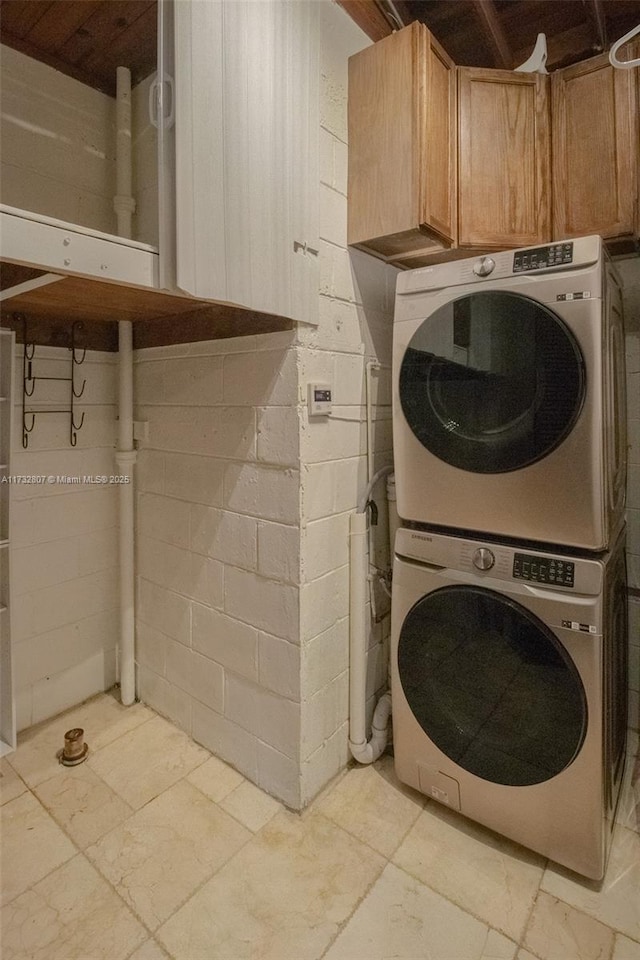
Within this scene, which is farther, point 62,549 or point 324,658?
point 62,549

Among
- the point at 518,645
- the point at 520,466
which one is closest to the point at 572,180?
the point at 520,466

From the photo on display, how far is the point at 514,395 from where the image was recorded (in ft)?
4.62

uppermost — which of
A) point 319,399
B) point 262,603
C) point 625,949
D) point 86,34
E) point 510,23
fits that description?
point 510,23

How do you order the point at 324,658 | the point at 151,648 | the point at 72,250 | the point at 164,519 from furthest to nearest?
the point at 151,648 → the point at 164,519 → the point at 324,658 → the point at 72,250

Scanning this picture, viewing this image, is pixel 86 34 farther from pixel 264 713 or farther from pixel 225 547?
pixel 264 713

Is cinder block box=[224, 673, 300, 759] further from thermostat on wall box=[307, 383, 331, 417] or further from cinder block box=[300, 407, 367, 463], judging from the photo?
thermostat on wall box=[307, 383, 331, 417]

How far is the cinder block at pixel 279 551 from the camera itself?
5.28ft

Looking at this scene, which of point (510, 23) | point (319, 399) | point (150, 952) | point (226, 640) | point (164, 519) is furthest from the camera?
→ point (164, 519)

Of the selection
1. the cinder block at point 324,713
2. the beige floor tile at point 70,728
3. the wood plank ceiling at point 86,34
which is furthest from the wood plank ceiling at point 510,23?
the beige floor tile at point 70,728

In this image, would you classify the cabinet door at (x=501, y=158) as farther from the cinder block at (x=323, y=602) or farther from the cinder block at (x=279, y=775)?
the cinder block at (x=279, y=775)

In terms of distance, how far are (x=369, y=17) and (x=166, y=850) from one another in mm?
2841

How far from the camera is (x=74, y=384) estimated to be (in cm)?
207

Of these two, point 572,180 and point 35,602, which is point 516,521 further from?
point 35,602

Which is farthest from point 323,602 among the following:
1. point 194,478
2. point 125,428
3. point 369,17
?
point 369,17
